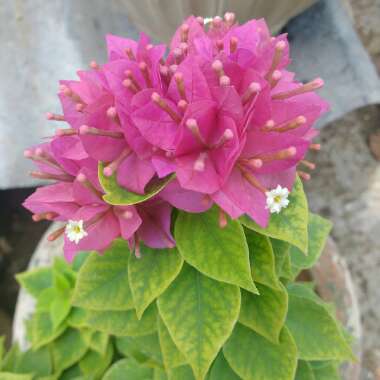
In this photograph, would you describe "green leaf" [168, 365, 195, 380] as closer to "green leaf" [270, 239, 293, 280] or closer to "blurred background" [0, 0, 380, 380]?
"green leaf" [270, 239, 293, 280]

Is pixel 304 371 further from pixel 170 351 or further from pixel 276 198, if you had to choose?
pixel 276 198

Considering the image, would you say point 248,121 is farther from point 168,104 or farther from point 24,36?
point 24,36

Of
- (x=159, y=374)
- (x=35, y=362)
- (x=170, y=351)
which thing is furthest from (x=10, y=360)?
(x=170, y=351)

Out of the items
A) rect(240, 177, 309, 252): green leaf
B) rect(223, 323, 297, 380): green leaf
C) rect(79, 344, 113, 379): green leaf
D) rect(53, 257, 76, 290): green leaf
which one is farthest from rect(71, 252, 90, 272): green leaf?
rect(240, 177, 309, 252): green leaf

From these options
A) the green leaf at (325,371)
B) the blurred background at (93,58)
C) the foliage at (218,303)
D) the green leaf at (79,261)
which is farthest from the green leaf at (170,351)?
the blurred background at (93,58)

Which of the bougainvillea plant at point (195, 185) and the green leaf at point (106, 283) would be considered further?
the green leaf at point (106, 283)

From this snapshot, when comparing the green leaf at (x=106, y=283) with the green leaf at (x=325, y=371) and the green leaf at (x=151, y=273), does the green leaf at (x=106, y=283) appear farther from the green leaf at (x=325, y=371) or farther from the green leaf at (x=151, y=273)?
the green leaf at (x=325, y=371)
